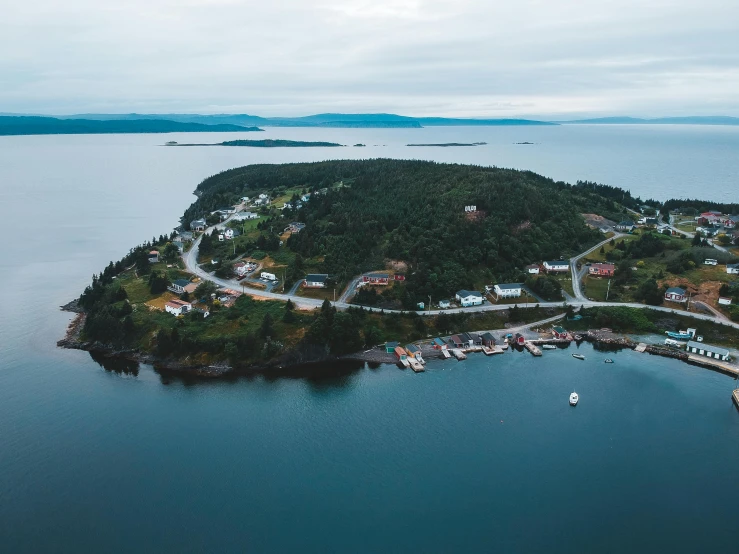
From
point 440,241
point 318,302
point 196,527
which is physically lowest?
point 196,527

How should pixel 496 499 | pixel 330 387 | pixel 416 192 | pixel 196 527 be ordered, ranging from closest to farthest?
1. pixel 196 527
2. pixel 496 499
3. pixel 330 387
4. pixel 416 192

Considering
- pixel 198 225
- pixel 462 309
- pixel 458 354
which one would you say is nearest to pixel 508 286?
pixel 462 309

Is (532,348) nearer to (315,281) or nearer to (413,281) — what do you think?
(413,281)

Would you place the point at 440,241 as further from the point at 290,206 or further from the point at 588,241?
the point at 290,206

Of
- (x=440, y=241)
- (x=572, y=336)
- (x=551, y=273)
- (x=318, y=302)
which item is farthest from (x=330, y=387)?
(x=551, y=273)

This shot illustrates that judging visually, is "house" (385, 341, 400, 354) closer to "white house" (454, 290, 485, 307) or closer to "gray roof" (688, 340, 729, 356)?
"white house" (454, 290, 485, 307)

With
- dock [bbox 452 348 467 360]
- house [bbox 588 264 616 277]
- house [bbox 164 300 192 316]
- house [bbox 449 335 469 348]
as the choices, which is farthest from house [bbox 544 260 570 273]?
house [bbox 164 300 192 316]

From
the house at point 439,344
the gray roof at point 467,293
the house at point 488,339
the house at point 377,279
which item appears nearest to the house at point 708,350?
the house at point 488,339

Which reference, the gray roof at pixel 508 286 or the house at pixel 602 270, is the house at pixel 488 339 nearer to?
the gray roof at pixel 508 286
